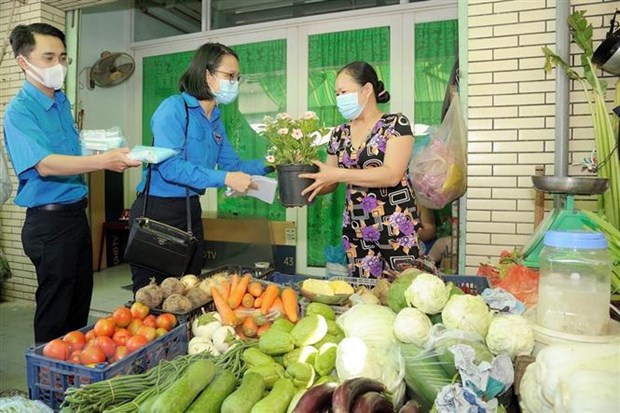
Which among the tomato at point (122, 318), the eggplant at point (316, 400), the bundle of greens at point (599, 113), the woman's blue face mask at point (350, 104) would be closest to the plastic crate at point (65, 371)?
the tomato at point (122, 318)

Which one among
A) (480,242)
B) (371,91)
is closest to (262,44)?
(371,91)

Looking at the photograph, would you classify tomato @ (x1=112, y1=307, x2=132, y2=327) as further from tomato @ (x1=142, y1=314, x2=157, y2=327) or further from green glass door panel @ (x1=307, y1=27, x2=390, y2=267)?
green glass door panel @ (x1=307, y1=27, x2=390, y2=267)

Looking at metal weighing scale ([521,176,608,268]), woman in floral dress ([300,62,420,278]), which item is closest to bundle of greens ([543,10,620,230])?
Result: metal weighing scale ([521,176,608,268])

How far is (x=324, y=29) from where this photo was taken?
211 inches

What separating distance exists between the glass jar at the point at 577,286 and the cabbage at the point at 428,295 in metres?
0.30

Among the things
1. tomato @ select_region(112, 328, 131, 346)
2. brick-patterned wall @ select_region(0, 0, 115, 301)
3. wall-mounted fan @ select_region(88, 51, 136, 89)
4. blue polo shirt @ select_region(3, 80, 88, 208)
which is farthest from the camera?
wall-mounted fan @ select_region(88, 51, 136, 89)

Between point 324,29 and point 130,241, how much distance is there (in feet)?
12.7

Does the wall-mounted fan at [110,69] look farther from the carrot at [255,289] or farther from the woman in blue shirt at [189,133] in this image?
the carrot at [255,289]

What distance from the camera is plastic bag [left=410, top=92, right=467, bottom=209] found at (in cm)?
287

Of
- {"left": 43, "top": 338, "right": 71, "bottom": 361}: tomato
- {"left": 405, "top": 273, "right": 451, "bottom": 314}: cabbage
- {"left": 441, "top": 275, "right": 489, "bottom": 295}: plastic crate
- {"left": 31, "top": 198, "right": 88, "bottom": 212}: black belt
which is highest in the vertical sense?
{"left": 31, "top": 198, "right": 88, "bottom": 212}: black belt

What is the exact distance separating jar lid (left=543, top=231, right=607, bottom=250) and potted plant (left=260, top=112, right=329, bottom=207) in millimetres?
1160

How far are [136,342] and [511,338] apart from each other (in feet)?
4.01

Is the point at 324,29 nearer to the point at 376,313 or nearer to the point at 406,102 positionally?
the point at 406,102

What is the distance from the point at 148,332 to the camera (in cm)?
167
